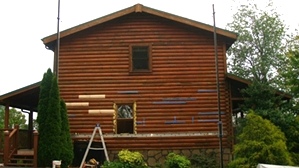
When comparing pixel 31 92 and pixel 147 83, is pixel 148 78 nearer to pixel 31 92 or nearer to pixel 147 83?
pixel 147 83

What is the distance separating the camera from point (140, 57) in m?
18.2

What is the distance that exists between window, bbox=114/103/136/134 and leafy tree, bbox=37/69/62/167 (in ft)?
9.56

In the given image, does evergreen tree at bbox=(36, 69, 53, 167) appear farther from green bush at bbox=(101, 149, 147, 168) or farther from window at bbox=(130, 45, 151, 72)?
window at bbox=(130, 45, 151, 72)

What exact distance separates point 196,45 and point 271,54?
13304 mm

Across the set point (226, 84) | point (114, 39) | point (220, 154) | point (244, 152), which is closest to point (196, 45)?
point (226, 84)

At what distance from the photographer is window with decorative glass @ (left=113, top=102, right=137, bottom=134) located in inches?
693

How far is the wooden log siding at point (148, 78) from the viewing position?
17.5 meters

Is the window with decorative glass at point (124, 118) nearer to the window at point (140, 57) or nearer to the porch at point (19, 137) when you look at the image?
the window at point (140, 57)

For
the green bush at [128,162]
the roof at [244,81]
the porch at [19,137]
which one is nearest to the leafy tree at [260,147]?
the roof at [244,81]

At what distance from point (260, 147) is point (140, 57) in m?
7.03

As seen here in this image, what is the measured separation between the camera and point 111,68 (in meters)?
18.0

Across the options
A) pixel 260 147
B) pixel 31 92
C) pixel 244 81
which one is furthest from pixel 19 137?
pixel 260 147

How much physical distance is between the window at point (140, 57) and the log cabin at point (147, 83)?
4 cm

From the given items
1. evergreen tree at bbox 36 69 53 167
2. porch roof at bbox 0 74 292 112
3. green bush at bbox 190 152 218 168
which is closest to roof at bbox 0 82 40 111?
porch roof at bbox 0 74 292 112
